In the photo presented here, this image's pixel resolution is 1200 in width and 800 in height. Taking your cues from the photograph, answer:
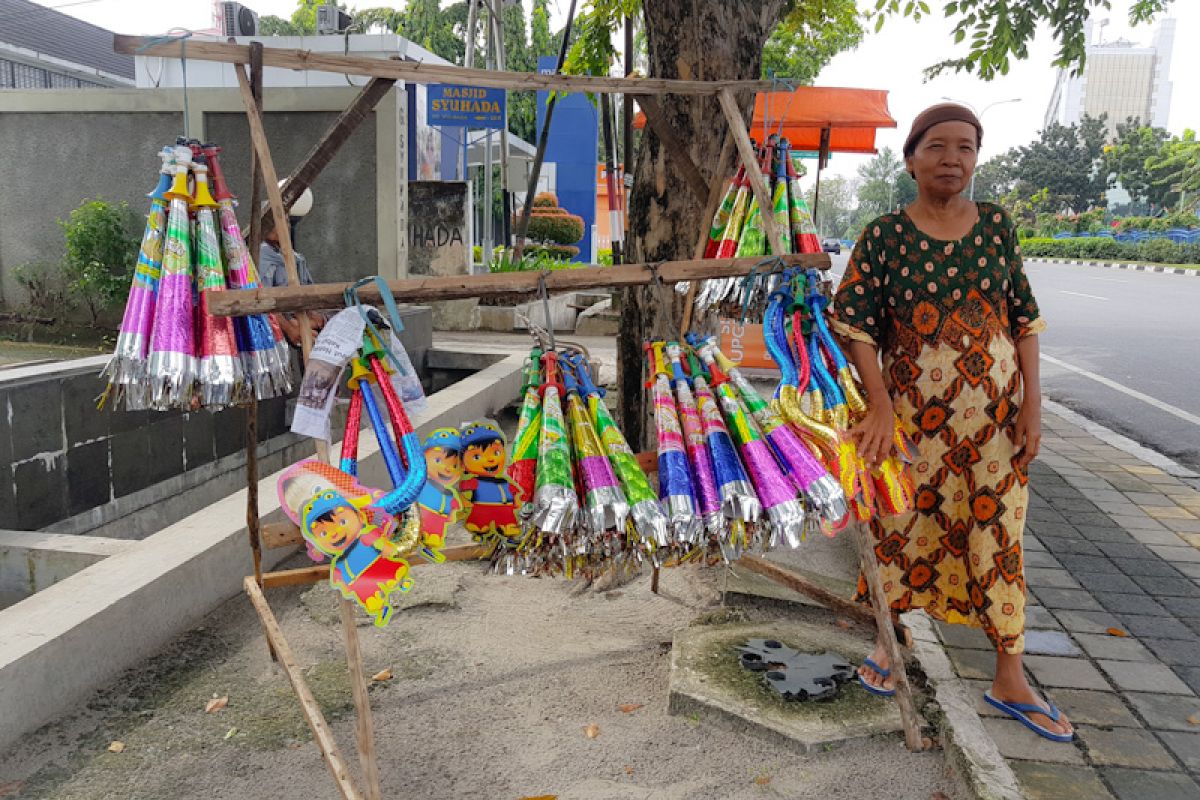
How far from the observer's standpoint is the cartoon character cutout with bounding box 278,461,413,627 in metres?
1.93

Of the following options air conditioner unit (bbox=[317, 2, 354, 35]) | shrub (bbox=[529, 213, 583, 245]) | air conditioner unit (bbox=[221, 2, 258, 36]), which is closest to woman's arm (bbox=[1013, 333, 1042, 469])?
air conditioner unit (bbox=[221, 2, 258, 36])

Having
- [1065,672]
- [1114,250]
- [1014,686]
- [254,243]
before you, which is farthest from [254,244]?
[1114,250]

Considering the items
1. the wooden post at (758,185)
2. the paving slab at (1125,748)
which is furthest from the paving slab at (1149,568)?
the wooden post at (758,185)

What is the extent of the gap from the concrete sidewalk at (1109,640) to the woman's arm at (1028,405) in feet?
2.76

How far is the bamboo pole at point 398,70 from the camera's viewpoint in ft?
7.18

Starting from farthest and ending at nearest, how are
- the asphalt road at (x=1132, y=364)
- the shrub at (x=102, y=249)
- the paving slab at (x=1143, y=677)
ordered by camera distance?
1. the shrub at (x=102, y=249)
2. the asphalt road at (x=1132, y=364)
3. the paving slab at (x=1143, y=677)

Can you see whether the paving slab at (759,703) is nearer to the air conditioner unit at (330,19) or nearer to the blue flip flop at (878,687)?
the blue flip flop at (878,687)

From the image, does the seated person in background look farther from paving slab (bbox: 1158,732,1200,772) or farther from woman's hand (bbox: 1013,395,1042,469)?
paving slab (bbox: 1158,732,1200,772)

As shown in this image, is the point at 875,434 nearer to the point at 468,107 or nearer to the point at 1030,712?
the point at 1030,712

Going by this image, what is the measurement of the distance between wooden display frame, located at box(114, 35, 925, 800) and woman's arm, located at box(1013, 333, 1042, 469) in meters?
0.57

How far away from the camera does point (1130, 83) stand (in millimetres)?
120125

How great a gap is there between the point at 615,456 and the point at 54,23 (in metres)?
33.0

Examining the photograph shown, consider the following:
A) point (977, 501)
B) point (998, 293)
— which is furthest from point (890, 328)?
point (977, 501)

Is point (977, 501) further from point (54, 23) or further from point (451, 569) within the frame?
point (54, 23)
